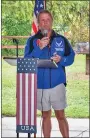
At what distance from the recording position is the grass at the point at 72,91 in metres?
5.24

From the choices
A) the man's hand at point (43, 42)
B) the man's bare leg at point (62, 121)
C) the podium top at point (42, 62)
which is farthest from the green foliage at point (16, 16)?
the podium top at point (42, 62)

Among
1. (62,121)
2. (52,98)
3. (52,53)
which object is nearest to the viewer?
(52,53)

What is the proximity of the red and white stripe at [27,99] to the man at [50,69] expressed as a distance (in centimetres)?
36

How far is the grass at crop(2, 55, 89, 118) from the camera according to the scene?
17.2 feet

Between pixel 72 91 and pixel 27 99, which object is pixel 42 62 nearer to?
pixel 27 99

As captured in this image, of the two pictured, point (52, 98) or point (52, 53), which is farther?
point (52, 98)

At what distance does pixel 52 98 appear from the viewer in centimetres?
364

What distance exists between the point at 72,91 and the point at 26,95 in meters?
2.23

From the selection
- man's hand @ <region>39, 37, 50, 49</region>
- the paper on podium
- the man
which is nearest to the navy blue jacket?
the man

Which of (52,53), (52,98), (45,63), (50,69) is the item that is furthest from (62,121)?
(45,63)

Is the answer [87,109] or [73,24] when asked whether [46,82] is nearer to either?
[73,24]

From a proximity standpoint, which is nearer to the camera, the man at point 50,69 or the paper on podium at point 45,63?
the paper on podium at point 45,63

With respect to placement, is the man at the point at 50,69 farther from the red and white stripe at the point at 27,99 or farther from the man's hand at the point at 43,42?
the red and white stripe at the point at 27,99

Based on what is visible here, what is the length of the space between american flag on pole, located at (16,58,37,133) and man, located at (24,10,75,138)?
331 millimetres
